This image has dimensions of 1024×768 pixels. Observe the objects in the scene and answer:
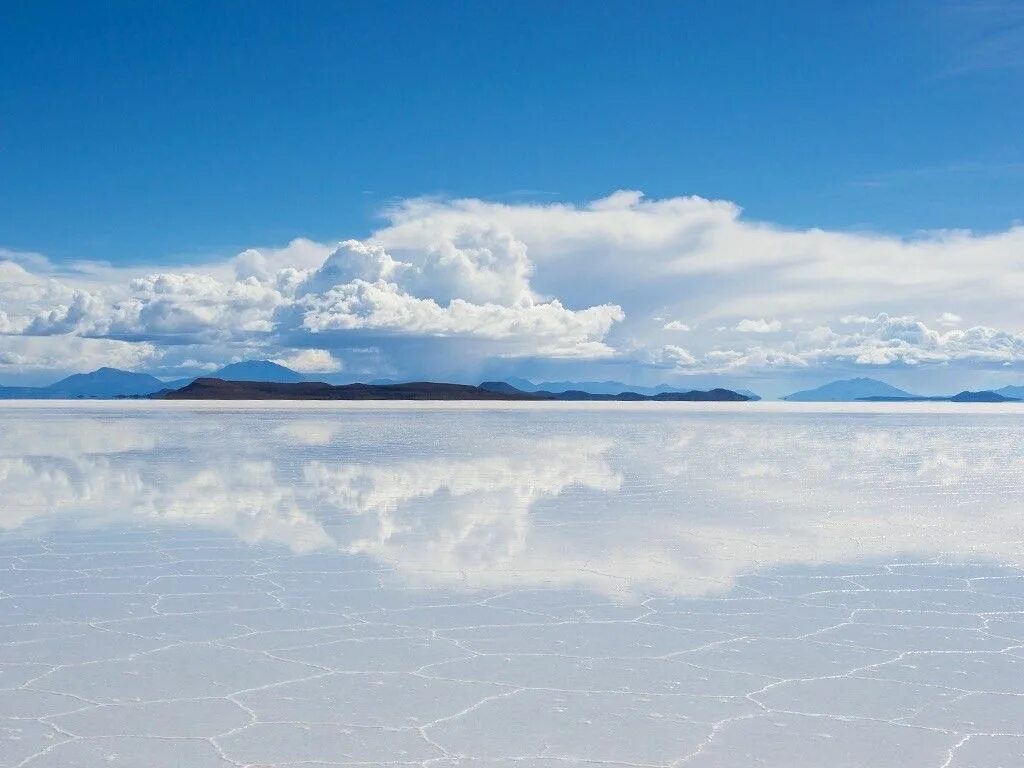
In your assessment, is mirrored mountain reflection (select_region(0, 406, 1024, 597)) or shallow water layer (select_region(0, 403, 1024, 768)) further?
mirrored mountain reflection (select_region(0, 406, 1024, 597))

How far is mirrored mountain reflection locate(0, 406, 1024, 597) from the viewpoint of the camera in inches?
301

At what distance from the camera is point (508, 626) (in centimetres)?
549

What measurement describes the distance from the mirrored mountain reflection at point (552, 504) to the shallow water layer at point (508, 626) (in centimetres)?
7

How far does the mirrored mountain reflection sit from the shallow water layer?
0.07m

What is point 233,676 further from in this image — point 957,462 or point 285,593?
point 957,462

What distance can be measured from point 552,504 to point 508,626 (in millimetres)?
5452

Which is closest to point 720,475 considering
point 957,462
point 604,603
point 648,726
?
point 957,462

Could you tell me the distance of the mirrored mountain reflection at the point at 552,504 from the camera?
764 centimetres

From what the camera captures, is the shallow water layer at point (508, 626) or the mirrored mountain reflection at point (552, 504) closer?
the shallow water layer at point (508, 626)

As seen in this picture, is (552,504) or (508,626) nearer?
(508,626)

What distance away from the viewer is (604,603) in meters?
6.09

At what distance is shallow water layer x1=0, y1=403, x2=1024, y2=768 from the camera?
12.3 ft

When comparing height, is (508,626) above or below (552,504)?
below

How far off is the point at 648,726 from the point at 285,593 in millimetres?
3236
